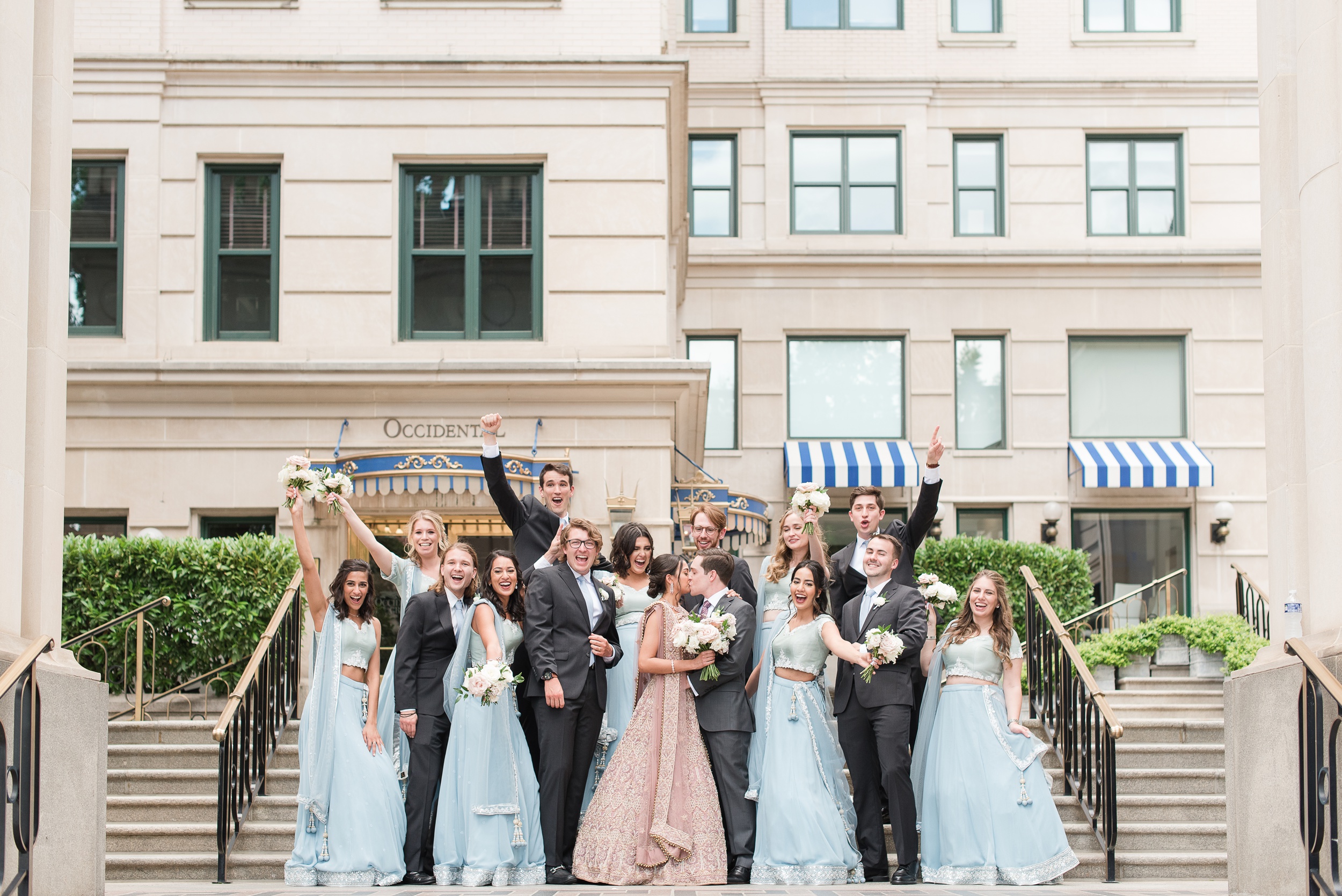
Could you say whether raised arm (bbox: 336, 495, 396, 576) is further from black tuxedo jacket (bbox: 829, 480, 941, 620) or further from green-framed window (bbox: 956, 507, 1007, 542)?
green-framed window (bbox: 956, 507, 1007, 542)

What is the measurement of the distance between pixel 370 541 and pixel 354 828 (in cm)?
186

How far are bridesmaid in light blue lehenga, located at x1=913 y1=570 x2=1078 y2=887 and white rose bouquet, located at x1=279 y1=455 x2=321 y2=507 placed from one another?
4.18 meters

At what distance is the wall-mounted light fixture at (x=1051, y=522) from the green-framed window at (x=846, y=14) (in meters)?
7.60

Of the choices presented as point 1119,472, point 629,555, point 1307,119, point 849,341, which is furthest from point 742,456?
point 1307,119

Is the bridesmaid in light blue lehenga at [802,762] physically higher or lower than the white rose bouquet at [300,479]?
lower

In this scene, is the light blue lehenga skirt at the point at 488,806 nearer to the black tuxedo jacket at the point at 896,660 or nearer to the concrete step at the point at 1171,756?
the black tuxedo jacket at the point at 896,660

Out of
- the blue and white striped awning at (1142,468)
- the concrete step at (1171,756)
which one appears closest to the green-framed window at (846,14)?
the blue and white striped awning at (1142,468)

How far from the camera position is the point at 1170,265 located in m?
21.9

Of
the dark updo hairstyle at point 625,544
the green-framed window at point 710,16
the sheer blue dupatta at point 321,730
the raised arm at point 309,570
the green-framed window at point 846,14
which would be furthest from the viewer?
the green-framed window at point 710,16

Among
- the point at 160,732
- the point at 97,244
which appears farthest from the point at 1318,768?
the point at 97,244

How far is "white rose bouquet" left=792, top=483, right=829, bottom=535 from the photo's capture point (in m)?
9.89

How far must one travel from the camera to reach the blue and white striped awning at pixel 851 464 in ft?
69.3

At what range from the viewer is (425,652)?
368 inches

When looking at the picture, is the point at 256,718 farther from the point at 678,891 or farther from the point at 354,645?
the point at 678,891
